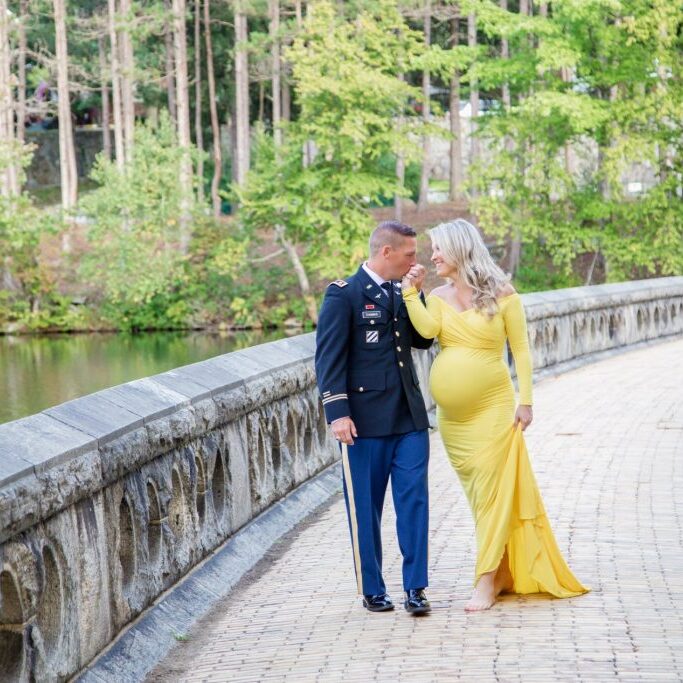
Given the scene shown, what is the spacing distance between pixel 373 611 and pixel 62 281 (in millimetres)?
39424

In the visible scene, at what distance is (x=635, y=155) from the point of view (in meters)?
32.1

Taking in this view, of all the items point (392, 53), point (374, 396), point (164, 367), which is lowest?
point (164, 367)

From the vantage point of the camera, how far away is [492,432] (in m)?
5.91

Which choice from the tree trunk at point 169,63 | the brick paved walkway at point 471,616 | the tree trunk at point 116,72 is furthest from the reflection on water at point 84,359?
the brick paved walkway at point 471,616

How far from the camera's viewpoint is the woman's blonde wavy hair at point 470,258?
577cm

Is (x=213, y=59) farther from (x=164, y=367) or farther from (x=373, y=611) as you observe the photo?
(x=373, y=611)

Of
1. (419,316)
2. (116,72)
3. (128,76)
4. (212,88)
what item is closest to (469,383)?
(419,316)

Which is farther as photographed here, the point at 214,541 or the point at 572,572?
the point at 214,541

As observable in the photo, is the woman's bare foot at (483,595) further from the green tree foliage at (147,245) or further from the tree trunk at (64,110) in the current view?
the tree trunk at (64,110)

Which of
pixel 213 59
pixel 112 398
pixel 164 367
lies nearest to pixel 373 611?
pixel 112 398

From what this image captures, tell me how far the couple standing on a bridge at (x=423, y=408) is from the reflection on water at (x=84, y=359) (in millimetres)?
20994

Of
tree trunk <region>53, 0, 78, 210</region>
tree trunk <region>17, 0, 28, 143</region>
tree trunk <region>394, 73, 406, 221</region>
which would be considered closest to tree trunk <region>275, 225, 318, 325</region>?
tree trunk <region>394, 73, 406, 221</region>

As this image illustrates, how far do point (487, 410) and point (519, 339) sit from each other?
0.33m

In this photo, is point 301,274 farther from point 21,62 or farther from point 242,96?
point 21,62
